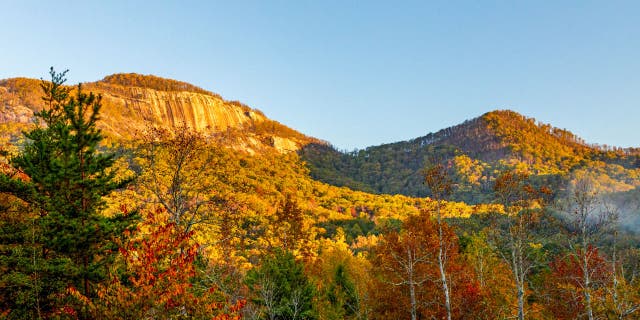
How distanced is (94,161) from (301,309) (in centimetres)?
1785

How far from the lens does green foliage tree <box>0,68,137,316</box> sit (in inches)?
627

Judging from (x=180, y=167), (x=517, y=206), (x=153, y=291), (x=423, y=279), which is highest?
(x=180, y=167)

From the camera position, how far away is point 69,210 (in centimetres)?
1703

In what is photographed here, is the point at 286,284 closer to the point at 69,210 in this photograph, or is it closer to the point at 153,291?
the point at 69,210

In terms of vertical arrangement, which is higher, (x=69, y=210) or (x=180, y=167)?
(x=180, y=167)

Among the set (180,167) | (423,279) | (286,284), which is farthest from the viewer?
(286,284)

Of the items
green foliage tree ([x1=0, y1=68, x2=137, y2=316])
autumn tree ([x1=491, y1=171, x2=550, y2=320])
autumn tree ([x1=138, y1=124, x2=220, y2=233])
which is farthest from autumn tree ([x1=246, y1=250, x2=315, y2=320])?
autumn tree ([x1=491, y1=171, x2=550, y2=320])

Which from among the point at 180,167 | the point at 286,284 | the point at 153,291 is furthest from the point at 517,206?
the point at 153,291

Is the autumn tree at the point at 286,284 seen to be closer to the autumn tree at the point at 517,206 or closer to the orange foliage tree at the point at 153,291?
the autumn tree at the point at 517,206

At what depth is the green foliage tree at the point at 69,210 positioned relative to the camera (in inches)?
627

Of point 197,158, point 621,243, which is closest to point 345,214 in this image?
point 621,243

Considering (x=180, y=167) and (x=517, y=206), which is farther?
(x=517, y=206)

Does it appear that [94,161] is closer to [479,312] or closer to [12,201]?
[12,201]

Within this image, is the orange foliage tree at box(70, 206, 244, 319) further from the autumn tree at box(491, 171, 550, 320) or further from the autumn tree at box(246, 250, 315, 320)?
the autumn tree at box(491, 171, 550, 320)
